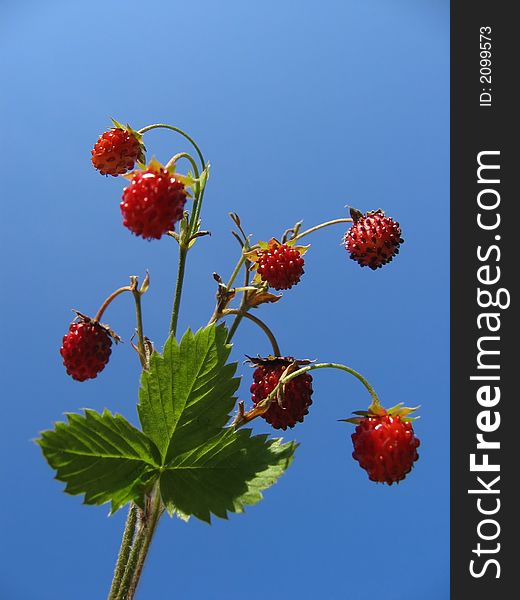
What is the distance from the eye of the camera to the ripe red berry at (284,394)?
1866 millimetres

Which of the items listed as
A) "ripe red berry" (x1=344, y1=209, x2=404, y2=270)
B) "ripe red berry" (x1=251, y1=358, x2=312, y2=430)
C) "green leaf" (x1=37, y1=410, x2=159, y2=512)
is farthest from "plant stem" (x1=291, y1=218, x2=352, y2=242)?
"green leaf" (x1=37, y1=410, x2=159, y2=512)

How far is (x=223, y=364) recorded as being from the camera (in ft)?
6.15

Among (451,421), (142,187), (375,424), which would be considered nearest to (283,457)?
(375,424)

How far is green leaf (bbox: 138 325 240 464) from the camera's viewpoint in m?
1.82

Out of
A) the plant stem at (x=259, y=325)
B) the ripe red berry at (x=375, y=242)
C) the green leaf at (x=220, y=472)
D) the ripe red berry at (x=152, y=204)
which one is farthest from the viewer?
the ripe red berry at (x=375, y=242)

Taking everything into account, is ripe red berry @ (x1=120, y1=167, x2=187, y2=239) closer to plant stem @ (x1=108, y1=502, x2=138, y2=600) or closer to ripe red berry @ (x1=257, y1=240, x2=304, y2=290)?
ripe red berry @ (x1=257, y1=240, x2=304, y2=290)

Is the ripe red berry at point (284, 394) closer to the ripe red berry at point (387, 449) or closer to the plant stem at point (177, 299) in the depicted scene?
the ripe red berry at point (387, 449)

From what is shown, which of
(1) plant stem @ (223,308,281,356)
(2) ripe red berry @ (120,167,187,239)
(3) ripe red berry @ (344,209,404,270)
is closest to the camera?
(2) ripe red berry @ (120,167,187,239)

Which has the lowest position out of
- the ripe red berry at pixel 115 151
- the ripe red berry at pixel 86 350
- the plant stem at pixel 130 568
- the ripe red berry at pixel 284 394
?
the plant stem at pixel 130 568

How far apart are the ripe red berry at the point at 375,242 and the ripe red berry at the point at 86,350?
0.80m

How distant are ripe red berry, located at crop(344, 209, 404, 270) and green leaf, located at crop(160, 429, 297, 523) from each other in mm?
646

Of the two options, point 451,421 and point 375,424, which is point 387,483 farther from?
point 451,421

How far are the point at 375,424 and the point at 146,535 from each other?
0.66 metres

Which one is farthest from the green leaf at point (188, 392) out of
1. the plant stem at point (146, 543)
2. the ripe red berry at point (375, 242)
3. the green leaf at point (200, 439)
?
the ripe red berry at point (375, 242)
